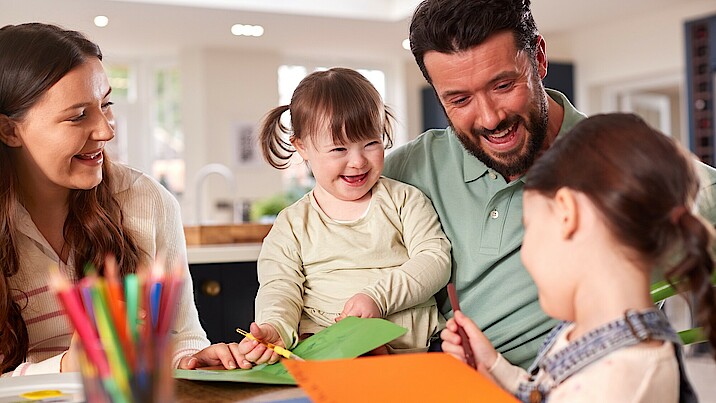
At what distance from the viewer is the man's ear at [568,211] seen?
0.81 metres

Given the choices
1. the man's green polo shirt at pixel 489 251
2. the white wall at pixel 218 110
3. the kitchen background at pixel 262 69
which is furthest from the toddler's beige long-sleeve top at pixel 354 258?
the white wall at pixel 218 110

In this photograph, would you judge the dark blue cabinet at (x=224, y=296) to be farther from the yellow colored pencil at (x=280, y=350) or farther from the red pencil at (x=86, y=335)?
the red pencil at (x=86, y=335)

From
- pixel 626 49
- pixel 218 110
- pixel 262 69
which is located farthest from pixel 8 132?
pixel 626 49

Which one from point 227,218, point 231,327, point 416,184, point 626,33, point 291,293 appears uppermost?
point 626,33

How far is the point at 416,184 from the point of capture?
5.13ft

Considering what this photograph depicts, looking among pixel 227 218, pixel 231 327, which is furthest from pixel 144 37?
pixel 231 327

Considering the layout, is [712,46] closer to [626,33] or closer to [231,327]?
[626,33]

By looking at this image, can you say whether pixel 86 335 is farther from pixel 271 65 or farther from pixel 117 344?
pixel 271 65

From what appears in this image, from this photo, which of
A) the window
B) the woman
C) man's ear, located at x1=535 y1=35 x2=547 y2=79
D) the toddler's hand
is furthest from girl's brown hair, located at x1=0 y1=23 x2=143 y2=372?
the window

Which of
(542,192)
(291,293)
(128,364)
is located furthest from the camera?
(291,293)

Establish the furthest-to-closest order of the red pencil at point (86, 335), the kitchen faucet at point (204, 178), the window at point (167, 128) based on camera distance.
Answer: the window at point (167, 128) → the kitchen faucet at point (204, 178) → the red pencil at point (86, 335)

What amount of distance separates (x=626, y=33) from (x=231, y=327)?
23.1 feet

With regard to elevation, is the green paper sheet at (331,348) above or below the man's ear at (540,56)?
below

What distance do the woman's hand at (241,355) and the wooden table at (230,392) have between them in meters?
0.07
